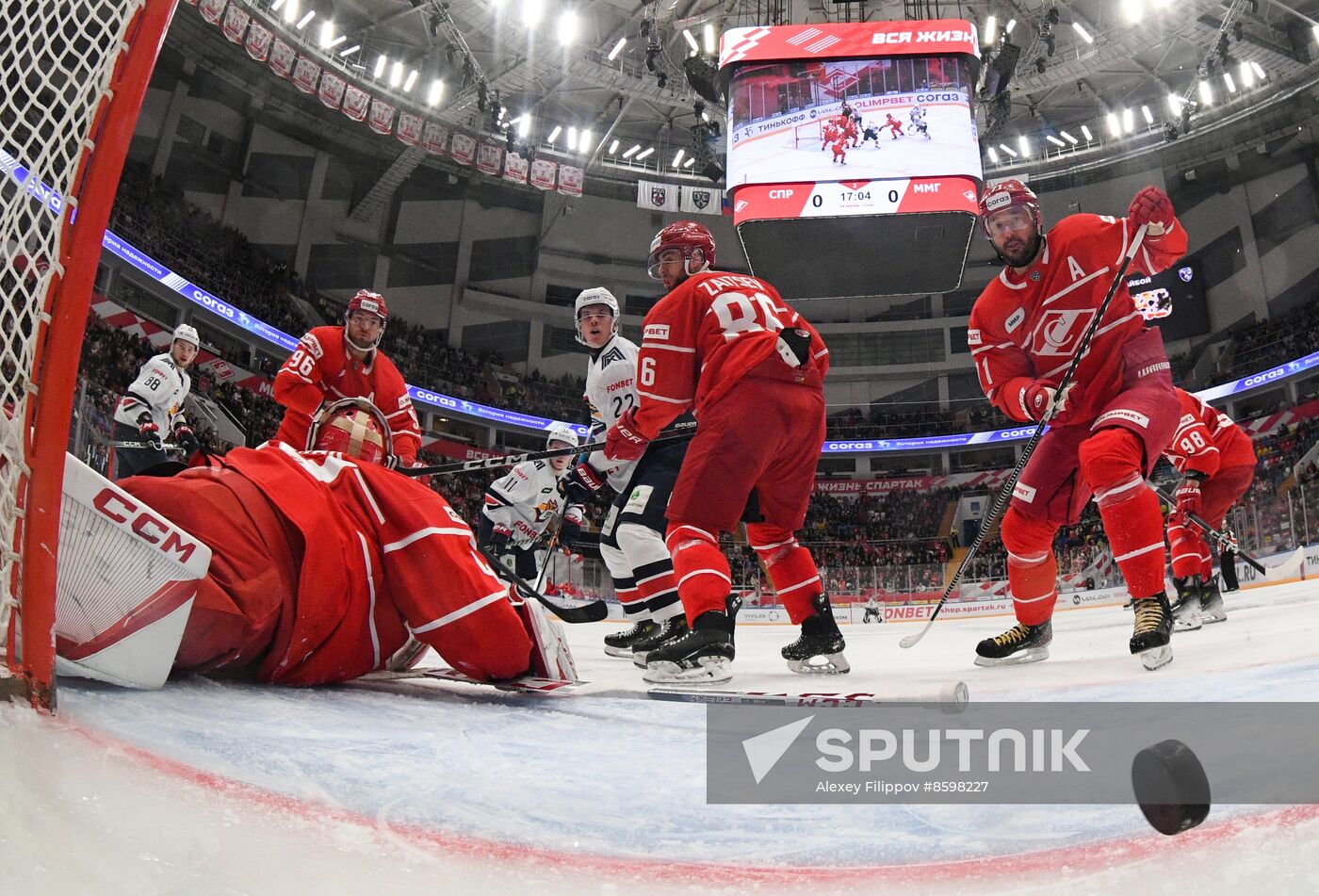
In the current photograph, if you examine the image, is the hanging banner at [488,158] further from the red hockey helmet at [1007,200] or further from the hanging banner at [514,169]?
the red hockey helmet at [1007,200]

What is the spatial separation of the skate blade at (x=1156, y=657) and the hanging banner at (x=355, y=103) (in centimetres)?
1541

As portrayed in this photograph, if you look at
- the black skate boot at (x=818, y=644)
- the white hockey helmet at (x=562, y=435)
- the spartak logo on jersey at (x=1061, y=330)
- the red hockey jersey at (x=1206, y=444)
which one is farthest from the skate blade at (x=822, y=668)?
the white hockey helmet at (x=562, y=435)

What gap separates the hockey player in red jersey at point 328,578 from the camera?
165cm

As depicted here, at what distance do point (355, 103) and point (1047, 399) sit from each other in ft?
49.2

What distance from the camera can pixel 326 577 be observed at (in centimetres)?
176

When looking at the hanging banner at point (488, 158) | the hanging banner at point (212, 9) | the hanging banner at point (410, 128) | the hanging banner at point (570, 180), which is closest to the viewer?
the hanging banner at point (212, 9)

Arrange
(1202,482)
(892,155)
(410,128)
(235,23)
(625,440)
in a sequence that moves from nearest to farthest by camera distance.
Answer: (625,440)
(1202,482)
(892,155)
(235,23)
(410,128)

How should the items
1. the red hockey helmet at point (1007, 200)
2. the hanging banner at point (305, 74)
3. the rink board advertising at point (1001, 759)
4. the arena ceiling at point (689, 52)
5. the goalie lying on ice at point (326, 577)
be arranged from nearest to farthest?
the rink board advertising at point (1001, 759)
the goalie lying on ice at point (326, 577)
the red hockey helmet at point (1007, 200)
the hanging banner at point (305, 74)
the arena ceiling at point (689, 52)

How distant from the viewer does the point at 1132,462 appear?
2479mm

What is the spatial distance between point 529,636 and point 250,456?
2.37 feet

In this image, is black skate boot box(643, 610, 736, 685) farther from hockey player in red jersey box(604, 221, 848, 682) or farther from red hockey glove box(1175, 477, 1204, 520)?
red hockey glove box(1175, 477, 1204, 520)

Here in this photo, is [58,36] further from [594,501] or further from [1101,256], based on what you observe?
[594,501]

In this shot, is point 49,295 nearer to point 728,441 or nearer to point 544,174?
point 728,441

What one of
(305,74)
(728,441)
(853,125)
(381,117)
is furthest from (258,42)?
(728,441)
